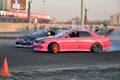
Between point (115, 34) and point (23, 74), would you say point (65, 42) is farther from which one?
point (115, 34)

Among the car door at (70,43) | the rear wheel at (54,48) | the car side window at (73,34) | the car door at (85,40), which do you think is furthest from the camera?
the car side window at (73,34)

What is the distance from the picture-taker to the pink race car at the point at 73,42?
23.3 m

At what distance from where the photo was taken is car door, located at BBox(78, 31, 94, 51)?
79.1ft

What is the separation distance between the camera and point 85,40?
2433 cm

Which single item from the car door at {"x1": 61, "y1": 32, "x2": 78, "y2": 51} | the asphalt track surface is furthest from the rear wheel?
the asphalt track surface

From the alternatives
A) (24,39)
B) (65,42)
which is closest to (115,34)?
(24,39)

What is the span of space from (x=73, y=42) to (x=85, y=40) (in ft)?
2.83

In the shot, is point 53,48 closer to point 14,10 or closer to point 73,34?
point 73,34

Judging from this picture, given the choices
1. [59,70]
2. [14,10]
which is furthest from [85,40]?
[14,10]

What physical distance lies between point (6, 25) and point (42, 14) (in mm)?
49289

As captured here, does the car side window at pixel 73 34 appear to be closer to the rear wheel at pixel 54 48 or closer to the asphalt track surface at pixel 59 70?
the rear wheel at pixel 54 48

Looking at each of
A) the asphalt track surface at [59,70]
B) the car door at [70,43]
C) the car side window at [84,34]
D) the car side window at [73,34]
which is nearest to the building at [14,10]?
the car side window at [84,34]

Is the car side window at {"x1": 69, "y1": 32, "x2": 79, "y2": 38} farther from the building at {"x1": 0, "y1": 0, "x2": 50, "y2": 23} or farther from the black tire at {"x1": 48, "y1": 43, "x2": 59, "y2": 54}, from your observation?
the building at {"x1": 0, "y1": 0, "x2": 50, "y2": 23}

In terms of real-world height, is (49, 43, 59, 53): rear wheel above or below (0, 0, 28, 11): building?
below
